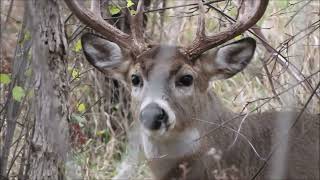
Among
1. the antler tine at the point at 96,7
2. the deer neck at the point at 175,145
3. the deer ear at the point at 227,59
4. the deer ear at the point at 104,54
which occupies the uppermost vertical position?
the antler tine at the point at 96,7

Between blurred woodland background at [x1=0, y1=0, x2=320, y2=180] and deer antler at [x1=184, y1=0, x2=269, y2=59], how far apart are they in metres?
0.28

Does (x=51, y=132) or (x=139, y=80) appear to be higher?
(x=139, y=80)

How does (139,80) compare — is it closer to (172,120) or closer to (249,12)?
(172,120)

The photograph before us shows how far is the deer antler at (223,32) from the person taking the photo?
5426mm

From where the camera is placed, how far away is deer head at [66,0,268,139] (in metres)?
5.33

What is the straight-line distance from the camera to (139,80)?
566cm

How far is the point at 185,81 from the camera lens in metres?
5.61

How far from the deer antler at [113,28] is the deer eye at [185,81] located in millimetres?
416

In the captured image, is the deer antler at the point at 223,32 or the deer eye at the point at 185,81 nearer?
the deer antler at the point at 223,32

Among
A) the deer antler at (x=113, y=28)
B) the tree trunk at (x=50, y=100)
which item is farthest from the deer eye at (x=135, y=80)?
the tree trunk at (x=50, y=100)

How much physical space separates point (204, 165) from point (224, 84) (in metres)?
3.29

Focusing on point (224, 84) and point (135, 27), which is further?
point (224, 84)

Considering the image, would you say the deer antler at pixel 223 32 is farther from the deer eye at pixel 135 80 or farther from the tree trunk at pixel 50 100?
the tree trunk at pixel 50 100

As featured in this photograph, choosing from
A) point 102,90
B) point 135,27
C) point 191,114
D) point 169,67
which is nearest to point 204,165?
point 191,114
